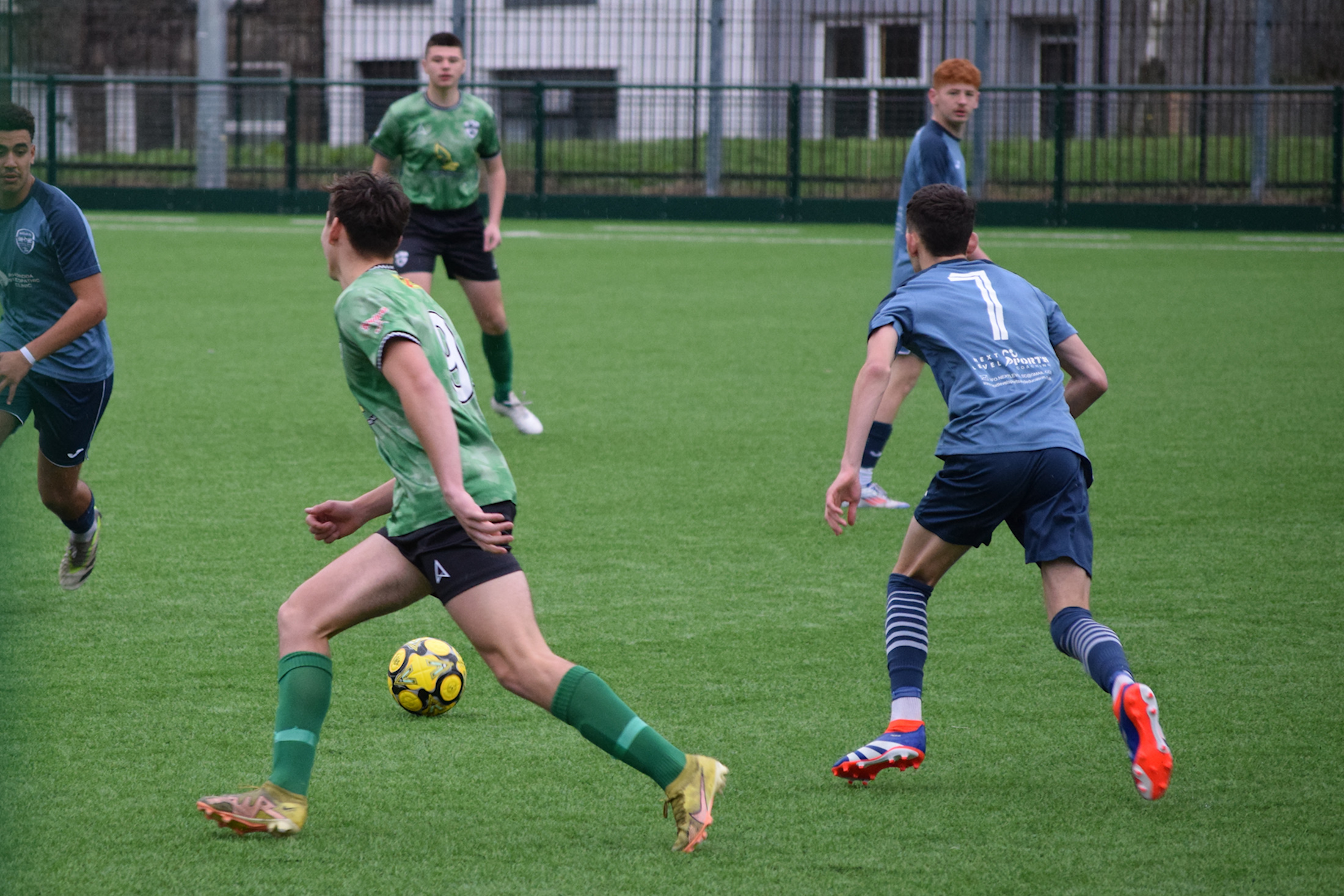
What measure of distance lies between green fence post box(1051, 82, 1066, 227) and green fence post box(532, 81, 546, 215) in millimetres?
7748

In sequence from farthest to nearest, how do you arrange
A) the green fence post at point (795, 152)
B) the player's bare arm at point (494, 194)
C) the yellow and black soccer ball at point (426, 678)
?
1. the green fence post at point (795, 152)
2. the player's bare arm at point (494, 194)
3. the yellow and black soccer ball at point (426, 678)

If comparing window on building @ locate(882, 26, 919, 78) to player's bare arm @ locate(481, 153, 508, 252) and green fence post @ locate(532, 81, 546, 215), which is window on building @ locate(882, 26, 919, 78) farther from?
player's bare arm @ locate(481, 153, 508, 252)

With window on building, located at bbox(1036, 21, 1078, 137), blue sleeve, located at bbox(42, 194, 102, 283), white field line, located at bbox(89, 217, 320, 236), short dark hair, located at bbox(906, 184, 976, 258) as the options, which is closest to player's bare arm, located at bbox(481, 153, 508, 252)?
blue sleeve, located at bbox(42, 194, 102, 283)

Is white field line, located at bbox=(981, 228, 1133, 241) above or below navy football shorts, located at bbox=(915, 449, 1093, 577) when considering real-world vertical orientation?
above

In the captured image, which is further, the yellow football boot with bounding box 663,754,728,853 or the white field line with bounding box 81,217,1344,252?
the white field line with bounding box 81,217,1344,252

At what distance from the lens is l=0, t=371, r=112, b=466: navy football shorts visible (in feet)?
17.2

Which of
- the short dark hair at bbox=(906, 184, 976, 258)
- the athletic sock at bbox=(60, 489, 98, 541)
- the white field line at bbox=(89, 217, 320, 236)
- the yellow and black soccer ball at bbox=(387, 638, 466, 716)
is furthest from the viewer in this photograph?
the white field line at bbox=(89, 217, 320, 236)

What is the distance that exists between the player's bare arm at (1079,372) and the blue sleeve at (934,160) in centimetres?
307

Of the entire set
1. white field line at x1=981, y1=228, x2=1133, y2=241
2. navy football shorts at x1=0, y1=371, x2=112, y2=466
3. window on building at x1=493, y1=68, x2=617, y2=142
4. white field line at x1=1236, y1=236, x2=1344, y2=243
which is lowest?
navy football shorts at x1=0, y1=371, x2=112, y2=466

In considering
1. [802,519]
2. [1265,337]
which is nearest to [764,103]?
[1265,337]

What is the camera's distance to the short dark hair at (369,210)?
3535 mm

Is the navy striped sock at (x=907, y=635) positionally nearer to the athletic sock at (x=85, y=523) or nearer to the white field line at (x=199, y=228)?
the athletic sock at (x=85, y=523)

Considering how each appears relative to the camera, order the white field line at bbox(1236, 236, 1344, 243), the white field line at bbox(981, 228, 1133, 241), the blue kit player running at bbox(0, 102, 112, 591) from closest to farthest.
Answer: the blue kit player running at bbox(0, 102, 112, 591), the white field line at bbox(1236, 236, 1344, 243), the white field line at bbox(981, 228, 1133, 241)

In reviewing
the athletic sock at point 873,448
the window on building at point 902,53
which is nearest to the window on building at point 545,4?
the window on building at point 902,53
